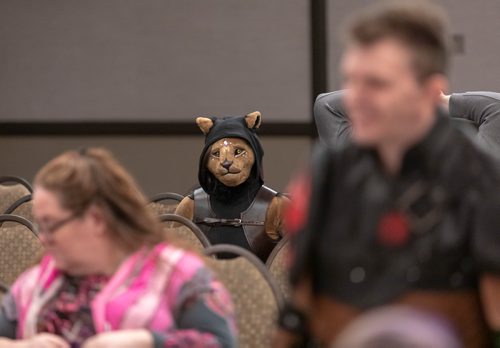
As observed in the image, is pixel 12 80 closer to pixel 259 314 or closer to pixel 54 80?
pixel 54 80

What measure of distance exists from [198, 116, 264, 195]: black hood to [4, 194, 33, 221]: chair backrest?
2.93 ft

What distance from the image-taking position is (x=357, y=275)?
5.56 ft

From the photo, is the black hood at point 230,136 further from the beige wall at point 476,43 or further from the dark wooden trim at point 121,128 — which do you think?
the dark wooden trim at point 121,128

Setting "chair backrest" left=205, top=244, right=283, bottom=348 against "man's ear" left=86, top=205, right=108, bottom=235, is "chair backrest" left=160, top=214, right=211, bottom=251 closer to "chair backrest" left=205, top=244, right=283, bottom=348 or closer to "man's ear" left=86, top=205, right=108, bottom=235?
"chair backrest" left=205, top=244, right=283, bottom=348

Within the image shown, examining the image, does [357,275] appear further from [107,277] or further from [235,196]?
[235,196]

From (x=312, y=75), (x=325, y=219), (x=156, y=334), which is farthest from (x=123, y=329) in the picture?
(x=312, y=75)

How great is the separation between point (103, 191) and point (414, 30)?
2.58ft

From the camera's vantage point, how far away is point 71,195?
7.04 ft

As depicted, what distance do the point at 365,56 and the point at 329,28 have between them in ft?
19.8

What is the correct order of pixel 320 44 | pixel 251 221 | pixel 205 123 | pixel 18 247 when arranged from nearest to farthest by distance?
1. pixel 18 247
2. pixel 251 221
3. pixel 205 123
4. pixel 320 44

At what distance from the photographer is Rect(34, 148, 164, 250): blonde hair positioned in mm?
2145

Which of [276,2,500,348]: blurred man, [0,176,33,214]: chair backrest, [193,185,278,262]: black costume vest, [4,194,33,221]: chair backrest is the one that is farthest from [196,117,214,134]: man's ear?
[276,2,500,348]: blurred man

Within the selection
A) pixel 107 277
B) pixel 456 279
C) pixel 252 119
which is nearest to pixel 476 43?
pixel 252 119

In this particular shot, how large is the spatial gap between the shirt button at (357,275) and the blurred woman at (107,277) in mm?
452
